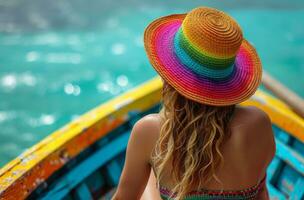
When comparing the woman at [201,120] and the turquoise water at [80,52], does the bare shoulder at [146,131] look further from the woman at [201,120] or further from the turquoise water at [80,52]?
the turquoise water at [80,52]

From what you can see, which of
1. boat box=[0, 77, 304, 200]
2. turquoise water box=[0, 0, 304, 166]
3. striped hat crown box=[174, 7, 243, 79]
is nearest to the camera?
striped hat crown box=[174, 7, 243, 79]

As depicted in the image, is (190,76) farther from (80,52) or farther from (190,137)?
(80,52)

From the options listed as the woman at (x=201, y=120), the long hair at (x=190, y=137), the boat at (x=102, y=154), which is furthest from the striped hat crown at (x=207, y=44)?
the boat at (x=102, y=154)

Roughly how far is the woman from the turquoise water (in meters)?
2.87

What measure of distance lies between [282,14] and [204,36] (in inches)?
212

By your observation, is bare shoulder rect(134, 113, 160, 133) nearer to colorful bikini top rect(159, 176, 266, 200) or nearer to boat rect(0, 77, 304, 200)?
colorful bikini top rect(159, 176, 266, 200)

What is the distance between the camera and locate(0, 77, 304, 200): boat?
2.04 metres

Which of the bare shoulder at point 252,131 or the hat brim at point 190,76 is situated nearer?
the hat brim at point 190,76

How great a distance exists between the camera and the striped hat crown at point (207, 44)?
51.1 inches

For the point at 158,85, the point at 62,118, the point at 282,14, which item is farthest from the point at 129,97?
the point at 282,14

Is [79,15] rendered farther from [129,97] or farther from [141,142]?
[141,142]

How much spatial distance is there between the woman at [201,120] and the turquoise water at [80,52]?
9.43 feet

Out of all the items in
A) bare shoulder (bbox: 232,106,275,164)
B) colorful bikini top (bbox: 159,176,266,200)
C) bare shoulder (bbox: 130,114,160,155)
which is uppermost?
bare shoulder (bbox: 130,114,160,155)

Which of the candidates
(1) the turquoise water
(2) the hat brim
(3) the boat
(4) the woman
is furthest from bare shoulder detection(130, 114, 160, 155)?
(1) the turquoise water
